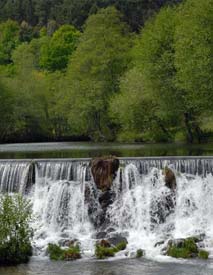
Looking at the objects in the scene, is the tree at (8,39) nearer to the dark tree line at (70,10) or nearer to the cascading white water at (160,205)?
the dark tree line at (70,10)

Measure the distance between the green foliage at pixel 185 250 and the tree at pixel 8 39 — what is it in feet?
339

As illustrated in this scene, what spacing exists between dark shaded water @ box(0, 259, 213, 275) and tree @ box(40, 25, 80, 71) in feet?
280

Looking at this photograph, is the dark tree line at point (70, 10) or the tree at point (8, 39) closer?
the dark tree line at point (70, 10)

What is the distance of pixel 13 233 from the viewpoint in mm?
25438

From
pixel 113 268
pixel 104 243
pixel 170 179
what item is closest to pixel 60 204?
pixel 104 243

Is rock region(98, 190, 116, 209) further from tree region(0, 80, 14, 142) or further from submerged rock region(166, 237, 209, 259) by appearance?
tree region(0, 80, 14, 142)

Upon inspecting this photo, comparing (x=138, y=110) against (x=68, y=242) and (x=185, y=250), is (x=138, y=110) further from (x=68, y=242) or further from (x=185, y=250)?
(x=185, y=250)

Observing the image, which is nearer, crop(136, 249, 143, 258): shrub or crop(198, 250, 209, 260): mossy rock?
crop(198, 250, 209, 260): mossy rock

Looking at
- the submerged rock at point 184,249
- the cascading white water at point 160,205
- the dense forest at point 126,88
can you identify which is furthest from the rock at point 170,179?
the dense forest at point 126,88

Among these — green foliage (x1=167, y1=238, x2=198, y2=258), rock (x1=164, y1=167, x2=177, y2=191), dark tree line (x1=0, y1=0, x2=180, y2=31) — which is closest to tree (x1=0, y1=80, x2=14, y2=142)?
rock (x1=164, y1=167, x2=177, y2=191)

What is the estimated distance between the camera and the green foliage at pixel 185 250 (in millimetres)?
25547

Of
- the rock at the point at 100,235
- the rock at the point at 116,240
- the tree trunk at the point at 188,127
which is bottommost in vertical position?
the rock at the point at 116,240

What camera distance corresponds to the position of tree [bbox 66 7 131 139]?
6544 cm

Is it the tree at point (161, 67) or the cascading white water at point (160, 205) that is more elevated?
the tree at point (161, 67)
